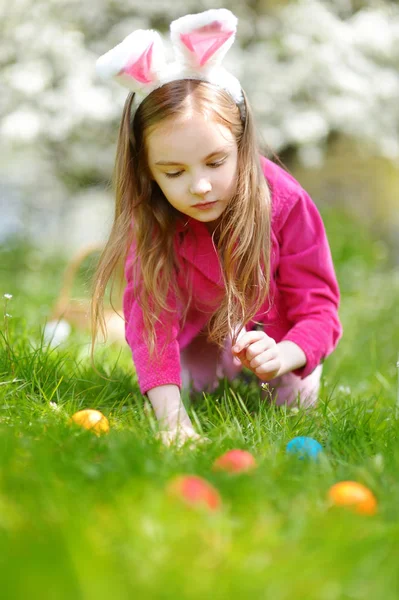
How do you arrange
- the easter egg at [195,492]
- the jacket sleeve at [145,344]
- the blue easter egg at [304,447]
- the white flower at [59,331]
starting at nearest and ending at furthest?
the easter egg at [195,492]
the blue easter egg at [304,447]
the jacket sleeve at [145,344]
the white flower at [59,331]

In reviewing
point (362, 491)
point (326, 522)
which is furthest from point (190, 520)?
point (362, 491)

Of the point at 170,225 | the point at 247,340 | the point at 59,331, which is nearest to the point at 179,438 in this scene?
the point at 247,340

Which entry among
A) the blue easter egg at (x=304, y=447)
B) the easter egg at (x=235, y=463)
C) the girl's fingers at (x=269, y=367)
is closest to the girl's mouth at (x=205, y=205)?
the girl's fingers at (x=269, y=367)

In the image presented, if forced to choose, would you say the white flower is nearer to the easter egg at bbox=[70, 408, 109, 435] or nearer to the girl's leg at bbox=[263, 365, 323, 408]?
the girl's leg at bbox=[263, 365, 323, 408]

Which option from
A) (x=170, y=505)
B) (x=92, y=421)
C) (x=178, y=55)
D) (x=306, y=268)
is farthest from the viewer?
(x=306, y=268)

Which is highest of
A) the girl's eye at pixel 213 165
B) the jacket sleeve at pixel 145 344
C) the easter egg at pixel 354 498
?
the girl's eye at pixel 213 165

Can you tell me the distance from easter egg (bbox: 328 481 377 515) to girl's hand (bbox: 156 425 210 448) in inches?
14.2

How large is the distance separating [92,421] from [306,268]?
32.7 inches

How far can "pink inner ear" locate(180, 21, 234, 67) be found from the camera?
184cm

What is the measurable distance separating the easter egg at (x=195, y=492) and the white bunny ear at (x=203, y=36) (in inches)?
41.7

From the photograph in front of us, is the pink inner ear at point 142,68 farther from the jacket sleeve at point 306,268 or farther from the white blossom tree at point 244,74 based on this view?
the white blossom tree at point 244,74

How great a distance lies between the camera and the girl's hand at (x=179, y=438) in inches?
63.4

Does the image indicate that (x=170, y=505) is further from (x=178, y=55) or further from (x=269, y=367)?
(x=178, y=55)

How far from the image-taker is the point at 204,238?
2201mm
